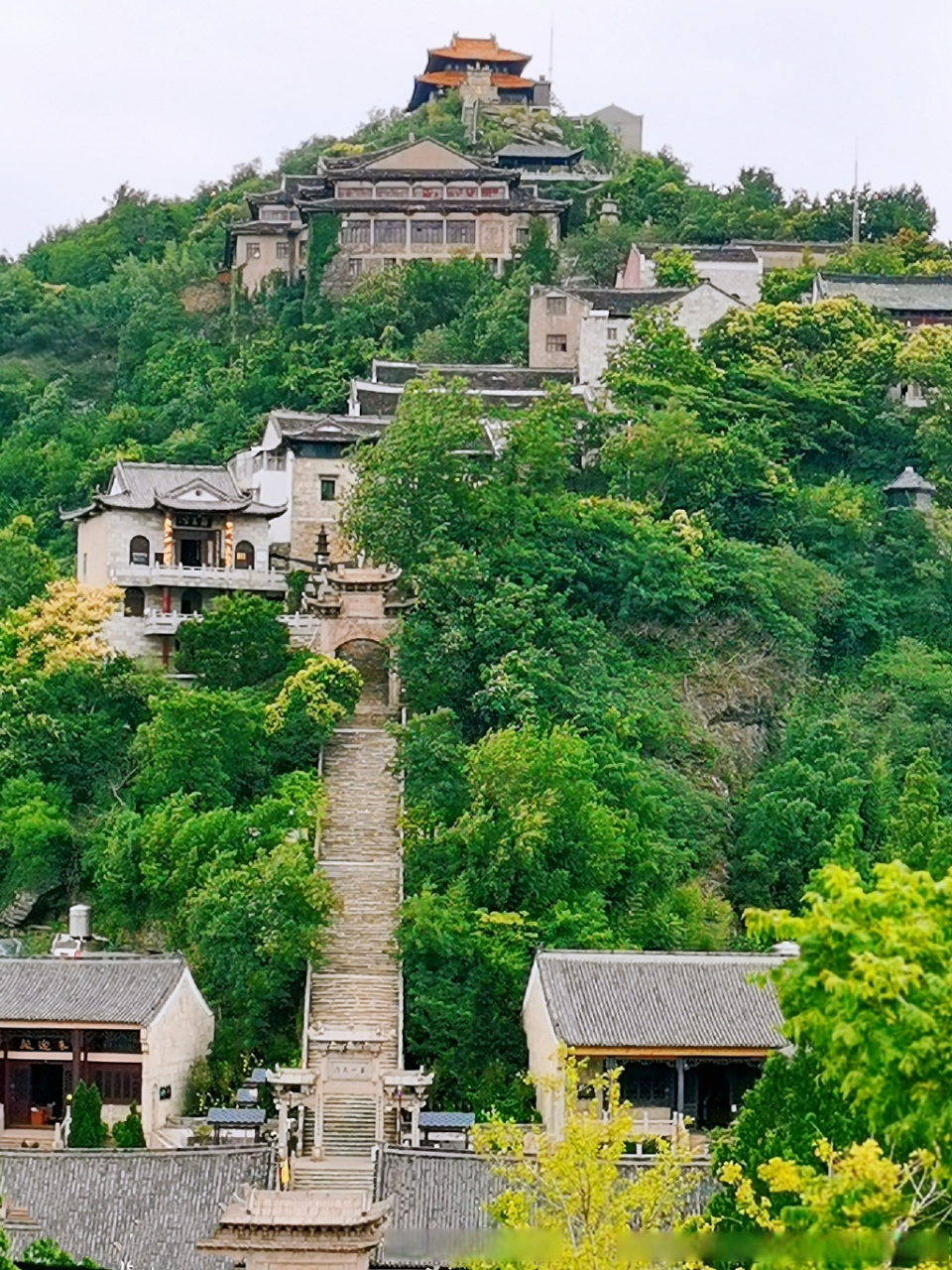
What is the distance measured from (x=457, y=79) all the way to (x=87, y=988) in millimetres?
44267

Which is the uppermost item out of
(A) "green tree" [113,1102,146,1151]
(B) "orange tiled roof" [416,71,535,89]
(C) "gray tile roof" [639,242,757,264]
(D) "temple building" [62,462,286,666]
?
(B) "orange tiled roof" [416,71,535,89]

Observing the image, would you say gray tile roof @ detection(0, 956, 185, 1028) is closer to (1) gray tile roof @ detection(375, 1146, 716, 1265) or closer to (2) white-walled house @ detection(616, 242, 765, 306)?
(1) gray tile roof @ detection(375, 1146, 716, 1265)

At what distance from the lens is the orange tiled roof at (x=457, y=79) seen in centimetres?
7106

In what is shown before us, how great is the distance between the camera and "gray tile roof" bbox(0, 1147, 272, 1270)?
26781 millimetres

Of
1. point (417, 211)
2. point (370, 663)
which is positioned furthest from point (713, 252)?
point (370, 663)

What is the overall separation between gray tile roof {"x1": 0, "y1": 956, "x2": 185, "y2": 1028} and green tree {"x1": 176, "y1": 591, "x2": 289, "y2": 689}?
820 cm

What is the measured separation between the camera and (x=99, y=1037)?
32219mm

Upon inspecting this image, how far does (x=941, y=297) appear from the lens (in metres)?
52.7

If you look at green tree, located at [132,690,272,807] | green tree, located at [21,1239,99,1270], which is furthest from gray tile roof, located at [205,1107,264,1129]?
green tree, located at [132,690,272,807]

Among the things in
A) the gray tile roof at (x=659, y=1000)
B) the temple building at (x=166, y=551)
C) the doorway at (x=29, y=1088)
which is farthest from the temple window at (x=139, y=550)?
the gray tile roof at (x=659, y=1000)

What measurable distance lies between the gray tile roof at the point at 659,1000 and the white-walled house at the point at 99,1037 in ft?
15.9

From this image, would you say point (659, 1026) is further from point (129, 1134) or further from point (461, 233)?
point (461, 233)

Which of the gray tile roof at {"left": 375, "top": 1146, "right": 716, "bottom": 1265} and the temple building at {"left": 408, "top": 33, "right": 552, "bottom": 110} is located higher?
the temple building at {"left": 408, "top": 33, "right": 552, "bottom": 110}

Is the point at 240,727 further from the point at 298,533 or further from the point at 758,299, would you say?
the point at 758,299
